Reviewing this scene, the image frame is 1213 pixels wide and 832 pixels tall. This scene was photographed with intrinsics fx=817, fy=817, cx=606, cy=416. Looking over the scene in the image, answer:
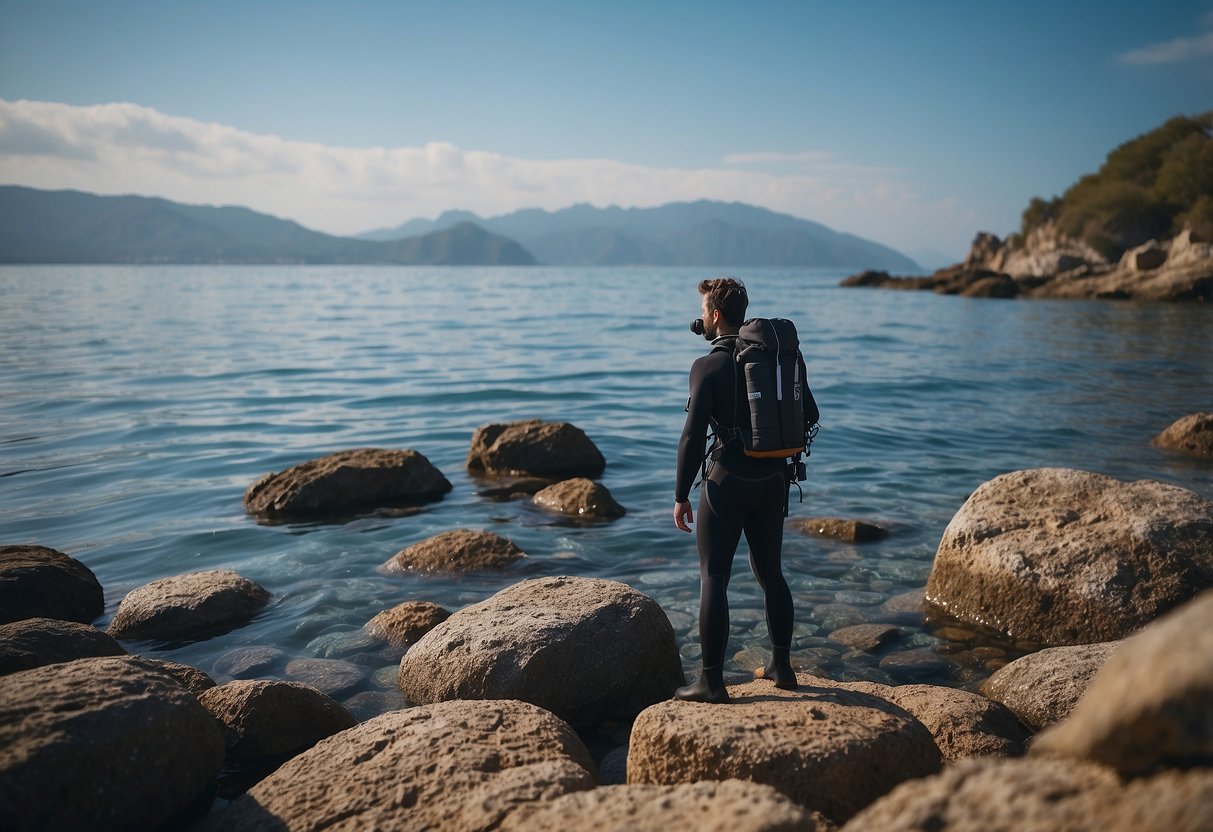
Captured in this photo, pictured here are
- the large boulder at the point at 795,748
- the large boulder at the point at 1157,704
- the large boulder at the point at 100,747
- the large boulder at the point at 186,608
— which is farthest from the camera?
the large boulder at the point at 186,608

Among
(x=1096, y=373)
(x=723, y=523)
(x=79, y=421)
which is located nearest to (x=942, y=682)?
(x=723, y=523)

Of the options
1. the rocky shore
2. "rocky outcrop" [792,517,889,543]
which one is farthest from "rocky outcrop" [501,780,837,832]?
"rocky outcrop" [792,517,889,543]

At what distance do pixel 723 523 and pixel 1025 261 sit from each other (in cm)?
8509

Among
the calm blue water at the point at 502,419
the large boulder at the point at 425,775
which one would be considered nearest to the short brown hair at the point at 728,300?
the large boulder at the point at 425,775

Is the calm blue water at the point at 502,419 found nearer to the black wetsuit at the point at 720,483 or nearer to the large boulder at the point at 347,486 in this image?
the large boulder at the point at 347,486

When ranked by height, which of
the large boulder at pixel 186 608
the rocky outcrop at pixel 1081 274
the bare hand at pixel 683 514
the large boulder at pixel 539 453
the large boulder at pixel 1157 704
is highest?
the rocky outcrop at pixel 1081 274

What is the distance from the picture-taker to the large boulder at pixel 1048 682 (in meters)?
5.72

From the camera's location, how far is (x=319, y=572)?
9516 mm

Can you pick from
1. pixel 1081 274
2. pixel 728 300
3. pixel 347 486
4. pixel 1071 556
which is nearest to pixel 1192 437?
pixel 1071 556

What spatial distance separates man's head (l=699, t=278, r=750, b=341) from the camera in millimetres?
5105

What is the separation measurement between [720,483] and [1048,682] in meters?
3.05

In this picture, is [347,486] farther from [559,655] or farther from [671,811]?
[671,811]

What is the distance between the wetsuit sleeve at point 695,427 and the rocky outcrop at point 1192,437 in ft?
43.2

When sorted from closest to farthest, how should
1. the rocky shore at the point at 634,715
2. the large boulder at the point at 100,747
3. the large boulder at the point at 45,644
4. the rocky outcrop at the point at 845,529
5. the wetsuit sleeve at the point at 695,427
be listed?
the rocky shore at the point at 634,715
the large boulder at the point at 100,747
the wetsuit sleeve at the point at 695,427
the large boulder at the point at 45,644
the rocky outcrop at the point at 845,529
